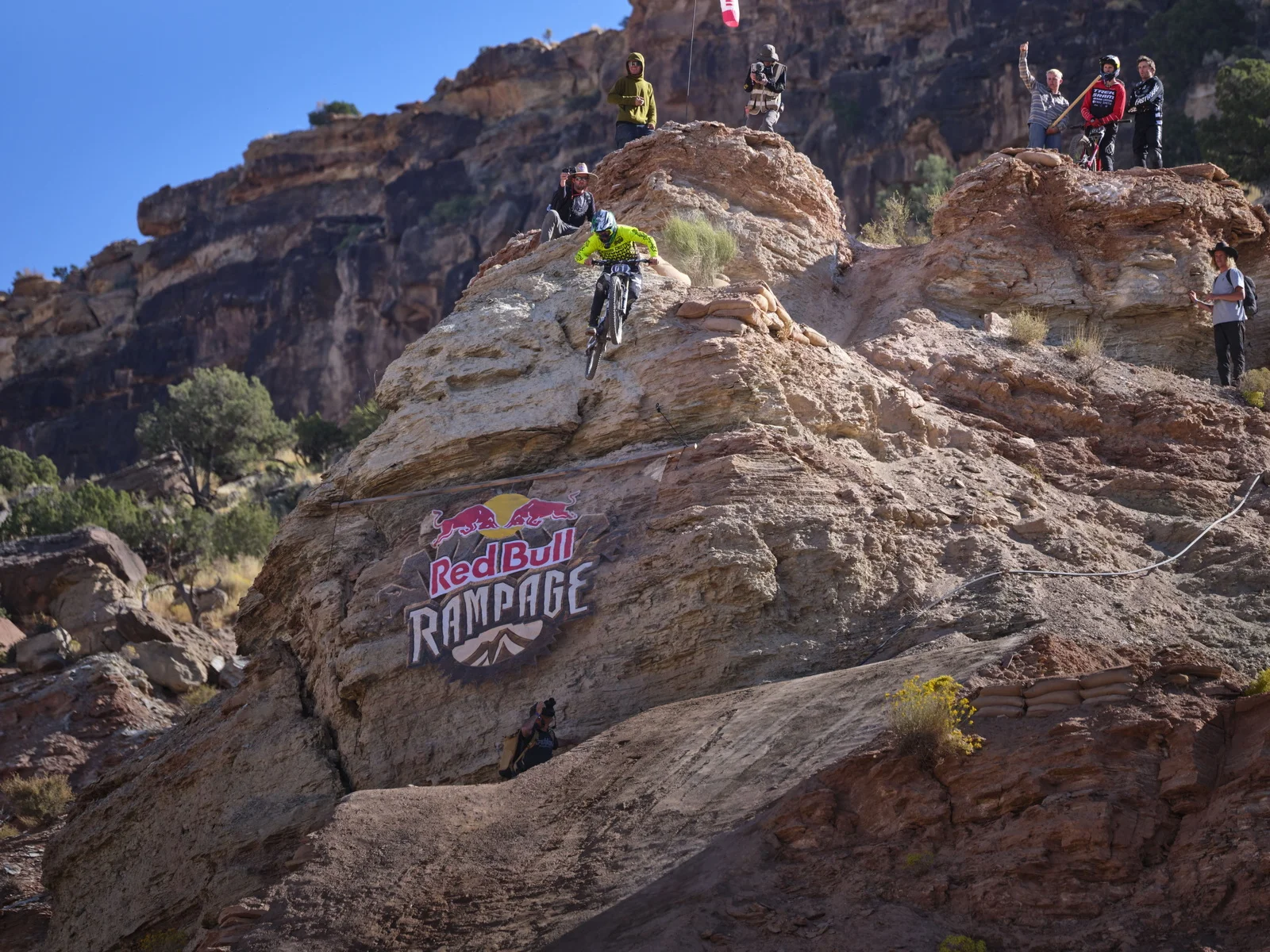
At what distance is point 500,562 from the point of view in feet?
43.3

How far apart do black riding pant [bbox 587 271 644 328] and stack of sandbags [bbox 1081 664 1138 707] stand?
6877 mm

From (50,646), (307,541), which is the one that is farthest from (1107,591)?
(50,646)

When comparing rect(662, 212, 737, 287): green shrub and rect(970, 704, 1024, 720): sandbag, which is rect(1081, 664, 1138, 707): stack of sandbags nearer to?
rect(970, 704, 1024, 720): sandbag

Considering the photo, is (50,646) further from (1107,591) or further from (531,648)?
(1107,591)

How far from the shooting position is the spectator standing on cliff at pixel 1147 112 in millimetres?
18250

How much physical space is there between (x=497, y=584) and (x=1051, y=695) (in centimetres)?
561

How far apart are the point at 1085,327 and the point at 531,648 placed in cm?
834

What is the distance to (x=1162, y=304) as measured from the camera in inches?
668

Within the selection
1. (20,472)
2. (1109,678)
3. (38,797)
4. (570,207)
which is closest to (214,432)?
(20,472)

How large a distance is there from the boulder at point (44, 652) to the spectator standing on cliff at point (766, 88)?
45.9 ft

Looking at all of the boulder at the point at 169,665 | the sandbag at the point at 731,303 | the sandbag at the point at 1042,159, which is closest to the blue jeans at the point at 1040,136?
the sandbag at the point at 1042,159

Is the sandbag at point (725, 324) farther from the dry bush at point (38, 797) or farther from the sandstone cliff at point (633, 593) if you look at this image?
the dry bush at point (38, 797)

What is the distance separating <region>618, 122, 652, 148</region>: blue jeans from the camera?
1988 cm

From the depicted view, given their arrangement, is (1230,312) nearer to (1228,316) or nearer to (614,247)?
(1228,316)
